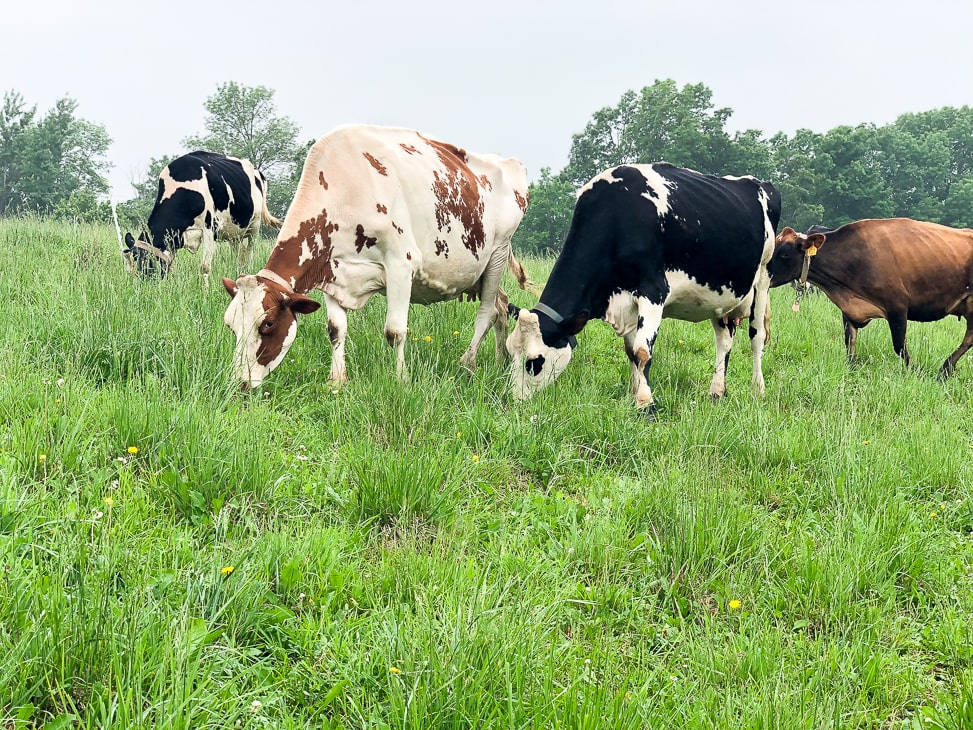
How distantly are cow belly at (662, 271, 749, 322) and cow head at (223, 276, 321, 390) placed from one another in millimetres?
3438

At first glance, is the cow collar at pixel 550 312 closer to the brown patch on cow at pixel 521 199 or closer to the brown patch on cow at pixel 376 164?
the brown patch on cow at pixel 376 164

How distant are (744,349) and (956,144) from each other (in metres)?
69.2

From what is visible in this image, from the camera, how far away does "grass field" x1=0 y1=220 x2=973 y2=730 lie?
2.08 metres

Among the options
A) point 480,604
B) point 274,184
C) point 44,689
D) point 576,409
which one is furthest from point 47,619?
point 274,184

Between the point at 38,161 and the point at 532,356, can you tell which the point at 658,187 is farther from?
the point at 38,161

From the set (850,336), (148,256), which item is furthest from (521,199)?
(850,336)

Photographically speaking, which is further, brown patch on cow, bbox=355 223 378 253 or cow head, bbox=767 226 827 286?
cow head, bbox=767 226 827 286

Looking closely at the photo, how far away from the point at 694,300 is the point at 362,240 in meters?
3.37

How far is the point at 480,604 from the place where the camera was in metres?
2.36

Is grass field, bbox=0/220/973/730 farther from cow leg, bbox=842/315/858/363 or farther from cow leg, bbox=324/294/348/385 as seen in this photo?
cow leg, bbox=842/315/858/363

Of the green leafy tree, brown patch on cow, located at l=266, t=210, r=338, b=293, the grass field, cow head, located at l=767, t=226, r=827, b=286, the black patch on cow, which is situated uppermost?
the green leafy tree

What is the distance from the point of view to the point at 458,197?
7.00 meters

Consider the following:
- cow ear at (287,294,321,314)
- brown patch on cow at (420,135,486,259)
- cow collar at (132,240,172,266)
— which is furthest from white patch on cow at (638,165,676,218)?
cow collar at (132,240,172,266)

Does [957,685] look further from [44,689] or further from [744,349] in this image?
[744,349]
